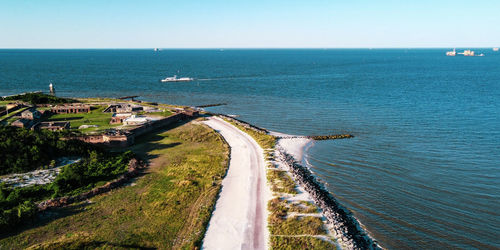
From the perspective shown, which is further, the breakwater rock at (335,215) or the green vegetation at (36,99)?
the green vegetation at (36,99)

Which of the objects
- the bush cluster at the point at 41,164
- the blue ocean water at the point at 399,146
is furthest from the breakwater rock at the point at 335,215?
the bush cluster at the point at 41,164

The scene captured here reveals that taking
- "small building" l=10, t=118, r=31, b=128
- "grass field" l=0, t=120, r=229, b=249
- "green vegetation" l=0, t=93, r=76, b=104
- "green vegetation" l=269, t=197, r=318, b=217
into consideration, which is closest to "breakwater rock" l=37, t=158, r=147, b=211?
"grass field" l=0, t=120, r=229, b=249

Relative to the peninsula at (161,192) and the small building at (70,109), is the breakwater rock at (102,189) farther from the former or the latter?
the small building at (70,109)

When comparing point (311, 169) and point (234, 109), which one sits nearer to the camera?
point (311, 169)

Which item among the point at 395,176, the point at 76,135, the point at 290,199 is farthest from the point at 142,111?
the point at 395,176

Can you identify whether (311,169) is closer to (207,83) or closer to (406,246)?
(406,246)

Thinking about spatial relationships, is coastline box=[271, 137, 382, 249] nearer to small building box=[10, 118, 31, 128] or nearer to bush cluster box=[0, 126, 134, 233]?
bush cluster box=[0, 126, 134, 233]
